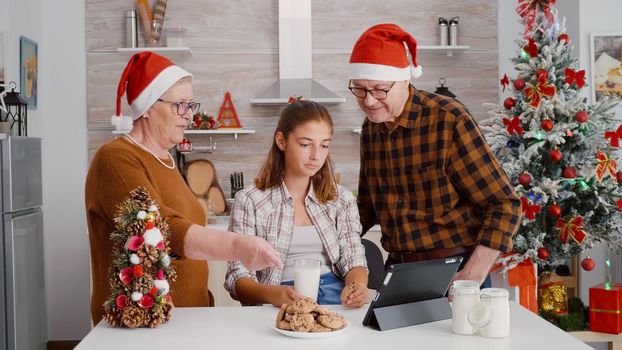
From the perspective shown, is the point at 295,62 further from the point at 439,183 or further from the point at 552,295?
the point at 439,183

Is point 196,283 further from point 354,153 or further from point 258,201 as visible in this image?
point 354,153

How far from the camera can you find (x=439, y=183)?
8.07ft

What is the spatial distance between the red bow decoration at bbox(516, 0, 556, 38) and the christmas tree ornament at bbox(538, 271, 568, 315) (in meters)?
1.30

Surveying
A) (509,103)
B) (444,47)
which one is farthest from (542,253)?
(444,47)

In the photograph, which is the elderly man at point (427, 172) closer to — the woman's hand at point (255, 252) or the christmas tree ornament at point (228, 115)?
the woman's hand at point (255, 252)

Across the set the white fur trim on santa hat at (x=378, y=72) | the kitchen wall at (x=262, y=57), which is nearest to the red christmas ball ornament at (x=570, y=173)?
the kitchen wall at (x=262, y=57)

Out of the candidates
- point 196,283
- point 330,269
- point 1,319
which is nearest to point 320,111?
point 330,269

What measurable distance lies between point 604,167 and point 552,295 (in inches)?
29.4

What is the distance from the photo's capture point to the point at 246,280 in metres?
2.24

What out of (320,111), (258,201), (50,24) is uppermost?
(50,24)

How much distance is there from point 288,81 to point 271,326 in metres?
3.26

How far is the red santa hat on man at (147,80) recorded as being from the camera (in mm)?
2094

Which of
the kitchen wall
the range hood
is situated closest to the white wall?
the kitchen wall

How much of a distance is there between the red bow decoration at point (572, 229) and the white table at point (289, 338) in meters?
1.99
